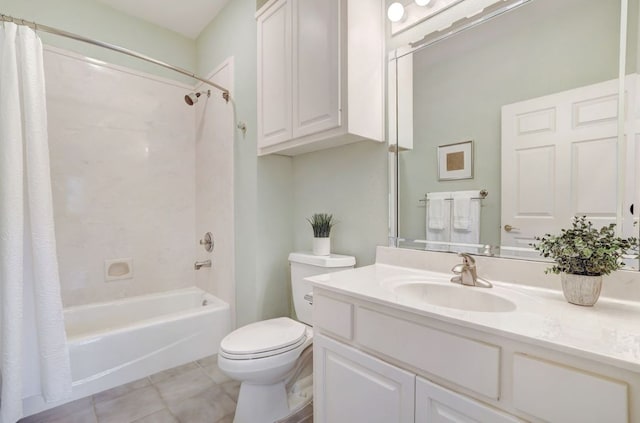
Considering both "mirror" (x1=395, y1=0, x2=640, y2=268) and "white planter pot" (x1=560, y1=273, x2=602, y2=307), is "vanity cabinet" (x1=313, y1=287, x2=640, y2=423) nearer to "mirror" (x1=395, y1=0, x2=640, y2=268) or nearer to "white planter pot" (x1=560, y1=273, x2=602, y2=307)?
"white planter pot" (x1=560, y1=273, x2=602, y2=307)

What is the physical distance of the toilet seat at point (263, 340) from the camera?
130 centimetres

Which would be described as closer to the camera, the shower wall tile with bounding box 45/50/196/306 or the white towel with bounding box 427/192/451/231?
the white towel with bounding box 427/192/451/231

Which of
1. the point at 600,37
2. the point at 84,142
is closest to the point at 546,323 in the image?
the point at 600,37

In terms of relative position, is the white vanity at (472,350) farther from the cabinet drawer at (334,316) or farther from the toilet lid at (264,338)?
the toilet lid at (264,338)

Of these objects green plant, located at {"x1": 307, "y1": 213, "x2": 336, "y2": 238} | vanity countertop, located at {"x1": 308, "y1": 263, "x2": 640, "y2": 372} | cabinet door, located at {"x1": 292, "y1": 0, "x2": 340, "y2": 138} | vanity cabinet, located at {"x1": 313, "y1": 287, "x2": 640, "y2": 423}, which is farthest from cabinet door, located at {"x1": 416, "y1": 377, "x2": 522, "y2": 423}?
cabinet door, located at {"x1": 292, "y1": 0, "x2": 340, "y2": 138}

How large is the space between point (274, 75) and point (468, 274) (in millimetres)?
1445

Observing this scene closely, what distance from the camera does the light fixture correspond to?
4.55 feet

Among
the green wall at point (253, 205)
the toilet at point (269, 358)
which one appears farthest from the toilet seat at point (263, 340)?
the green wall at point (253, 205)

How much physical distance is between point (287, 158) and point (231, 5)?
4.06ft

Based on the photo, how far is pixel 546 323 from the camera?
0.71 m

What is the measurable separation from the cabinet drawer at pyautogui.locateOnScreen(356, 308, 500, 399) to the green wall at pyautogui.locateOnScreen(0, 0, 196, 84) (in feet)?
8.68

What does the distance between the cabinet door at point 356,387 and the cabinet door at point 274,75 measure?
3.64ft

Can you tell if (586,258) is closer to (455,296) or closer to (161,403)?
(455,296)

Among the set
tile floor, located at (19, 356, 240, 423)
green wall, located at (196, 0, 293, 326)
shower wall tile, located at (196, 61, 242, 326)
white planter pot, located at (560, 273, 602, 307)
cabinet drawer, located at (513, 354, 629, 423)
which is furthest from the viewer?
shower wall tile, located at (196, 61, 242, 326)
